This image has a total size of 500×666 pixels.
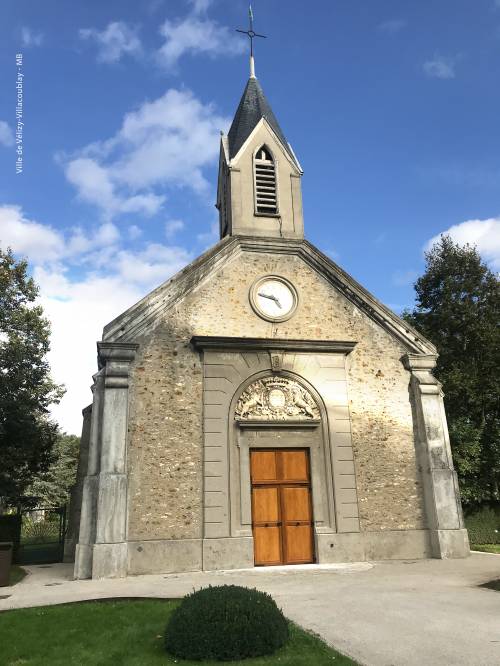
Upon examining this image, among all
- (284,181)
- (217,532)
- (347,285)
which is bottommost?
(217,532)

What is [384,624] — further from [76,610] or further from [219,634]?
[76,610]

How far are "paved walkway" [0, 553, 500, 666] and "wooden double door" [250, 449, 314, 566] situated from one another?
2.36 feet

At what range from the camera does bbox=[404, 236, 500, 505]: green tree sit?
2345 centimetres

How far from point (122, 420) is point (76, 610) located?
5.37 m

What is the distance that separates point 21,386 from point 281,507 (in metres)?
12.4

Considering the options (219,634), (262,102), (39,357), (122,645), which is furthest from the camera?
(39,357)

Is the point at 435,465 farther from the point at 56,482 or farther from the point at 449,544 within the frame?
the point at 56,482

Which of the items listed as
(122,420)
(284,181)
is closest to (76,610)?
(122,420)

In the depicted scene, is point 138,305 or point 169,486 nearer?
Answer: point 169,486

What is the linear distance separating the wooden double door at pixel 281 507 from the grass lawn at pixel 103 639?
5219 mm

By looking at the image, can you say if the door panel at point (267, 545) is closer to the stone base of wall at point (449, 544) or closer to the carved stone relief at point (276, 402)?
the carved stone relief at point (276, 402)

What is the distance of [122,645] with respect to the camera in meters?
6.33

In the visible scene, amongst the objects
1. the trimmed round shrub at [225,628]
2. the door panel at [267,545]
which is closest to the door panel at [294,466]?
the door panel at [267,545]

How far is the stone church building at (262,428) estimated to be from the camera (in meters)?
12.8
